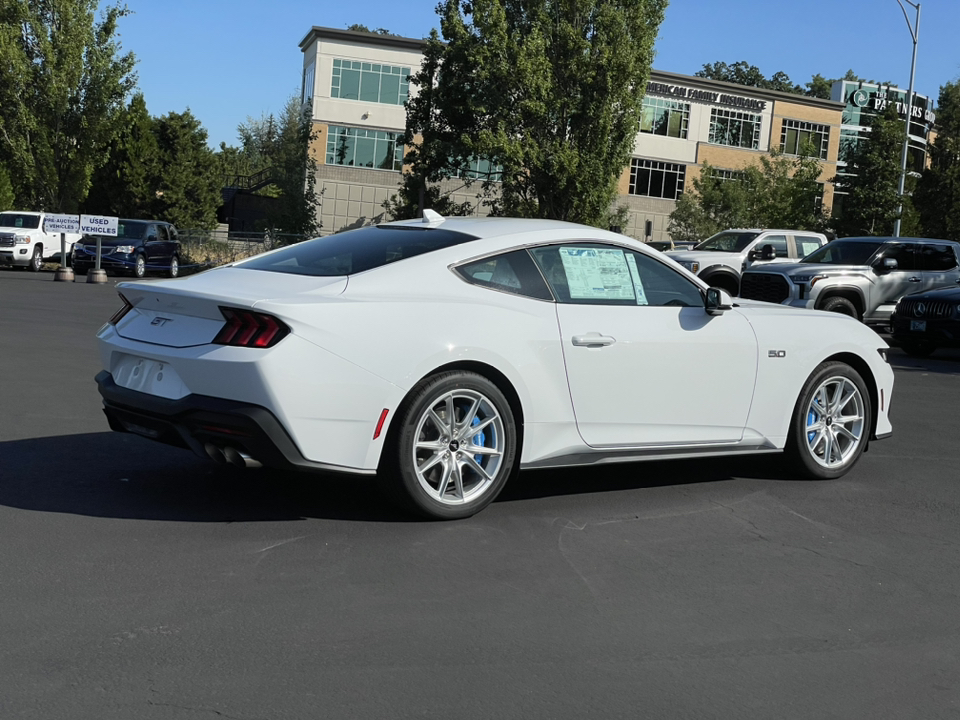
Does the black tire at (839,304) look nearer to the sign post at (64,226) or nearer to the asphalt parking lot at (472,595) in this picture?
the asphalt parking lot at (472,595)

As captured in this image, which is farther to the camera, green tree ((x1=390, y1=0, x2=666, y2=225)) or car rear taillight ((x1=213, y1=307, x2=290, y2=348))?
green tree ((x1=390, y1=0, x2=666, y2=225))

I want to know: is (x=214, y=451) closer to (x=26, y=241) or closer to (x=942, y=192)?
(x=26, y=241)

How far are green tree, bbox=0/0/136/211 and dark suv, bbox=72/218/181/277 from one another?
30.3 feet

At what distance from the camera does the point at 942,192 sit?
59.2 m

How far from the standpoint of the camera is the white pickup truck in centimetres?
3328

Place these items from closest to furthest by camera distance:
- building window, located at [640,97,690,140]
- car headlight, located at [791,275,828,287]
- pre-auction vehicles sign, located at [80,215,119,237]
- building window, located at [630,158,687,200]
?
car headlight, located at [791,275,828,287] → pre-auction vehicles sign, located at [80,215,119,237] → building window, located at [640,97,690,140] → building window, located at [630,158,687,200]

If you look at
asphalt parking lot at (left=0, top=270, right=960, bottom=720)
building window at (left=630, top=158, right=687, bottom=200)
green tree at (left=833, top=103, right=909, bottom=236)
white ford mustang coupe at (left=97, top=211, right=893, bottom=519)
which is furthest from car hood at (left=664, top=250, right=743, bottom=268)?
building window at (left=630, top=158, right=687, bottom=200)

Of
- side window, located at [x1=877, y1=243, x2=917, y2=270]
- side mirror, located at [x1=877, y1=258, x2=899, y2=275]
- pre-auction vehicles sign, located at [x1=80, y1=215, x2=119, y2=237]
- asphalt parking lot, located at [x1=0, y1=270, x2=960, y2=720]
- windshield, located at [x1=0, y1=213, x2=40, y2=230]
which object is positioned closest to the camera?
asphalt parking lot, located at [x1=0, y1=270, x2=960, y2=720]

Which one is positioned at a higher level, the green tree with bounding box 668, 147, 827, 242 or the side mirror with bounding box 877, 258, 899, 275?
the green tree with bounding box 668, 147, 827, 242

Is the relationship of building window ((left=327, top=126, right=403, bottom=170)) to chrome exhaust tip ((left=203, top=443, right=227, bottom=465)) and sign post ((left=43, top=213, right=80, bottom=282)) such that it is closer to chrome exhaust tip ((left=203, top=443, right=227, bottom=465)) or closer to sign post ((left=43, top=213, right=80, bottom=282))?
sign post ((left=43, top=213, right=80, bottom=282))

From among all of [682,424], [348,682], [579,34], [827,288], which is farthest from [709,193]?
[348,682]

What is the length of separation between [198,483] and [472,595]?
2274 mm

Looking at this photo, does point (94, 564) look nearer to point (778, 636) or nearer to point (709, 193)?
point (778, 636)

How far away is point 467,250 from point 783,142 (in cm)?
6876
